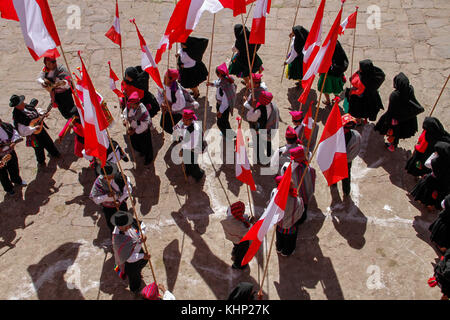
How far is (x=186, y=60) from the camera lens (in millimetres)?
9500

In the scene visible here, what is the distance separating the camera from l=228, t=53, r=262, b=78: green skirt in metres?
9.96

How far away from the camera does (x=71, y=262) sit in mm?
7352

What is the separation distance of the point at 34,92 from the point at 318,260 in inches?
298

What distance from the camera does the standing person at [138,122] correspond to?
26.6ft

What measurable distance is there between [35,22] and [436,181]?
6873 mm

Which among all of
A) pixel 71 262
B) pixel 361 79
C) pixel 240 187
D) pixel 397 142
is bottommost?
pixel 71 262

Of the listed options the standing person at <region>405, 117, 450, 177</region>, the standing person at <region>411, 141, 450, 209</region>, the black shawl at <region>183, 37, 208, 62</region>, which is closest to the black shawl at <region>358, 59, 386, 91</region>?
the standing person at <region>405, 117, 450, 177</region>

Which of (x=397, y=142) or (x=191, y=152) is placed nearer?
(x=191, y=152)

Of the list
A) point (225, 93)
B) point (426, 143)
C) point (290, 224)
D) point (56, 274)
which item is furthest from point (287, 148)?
point (56, 274)

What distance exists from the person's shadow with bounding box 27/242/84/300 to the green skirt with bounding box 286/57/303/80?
18.8 feet

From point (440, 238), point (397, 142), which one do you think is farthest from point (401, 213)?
point (397, 142)

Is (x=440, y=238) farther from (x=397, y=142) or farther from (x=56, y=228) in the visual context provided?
(x=56, y=228)
